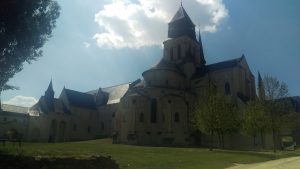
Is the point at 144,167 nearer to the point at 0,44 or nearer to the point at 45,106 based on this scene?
the point at 0,44

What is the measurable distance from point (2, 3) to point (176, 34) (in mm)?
55839

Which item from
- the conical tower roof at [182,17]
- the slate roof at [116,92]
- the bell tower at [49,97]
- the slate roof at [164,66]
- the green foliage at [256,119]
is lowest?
the green foliage at [256,119]

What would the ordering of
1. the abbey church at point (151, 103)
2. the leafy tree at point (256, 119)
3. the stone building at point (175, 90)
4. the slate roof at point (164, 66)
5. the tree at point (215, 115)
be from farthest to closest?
the slate roof at point (164, 66) → the abbey church at point (151, 103) → the stone building at point (175, 90) → the leafy tree at point (256, 119) → the tree at point (215, 115)

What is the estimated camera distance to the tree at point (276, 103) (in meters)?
44.6

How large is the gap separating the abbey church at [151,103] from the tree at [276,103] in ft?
28.6

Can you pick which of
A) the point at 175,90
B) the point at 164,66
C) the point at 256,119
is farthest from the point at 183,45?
the point at 256,119

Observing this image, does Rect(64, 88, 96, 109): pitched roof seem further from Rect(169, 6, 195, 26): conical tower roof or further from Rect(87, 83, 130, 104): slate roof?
Rect(169, 6, 195, 26): conical tower roof

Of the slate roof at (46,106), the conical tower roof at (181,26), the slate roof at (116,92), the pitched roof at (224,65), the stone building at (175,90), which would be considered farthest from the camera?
the slate roof at (116,92)

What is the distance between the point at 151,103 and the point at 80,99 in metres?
28.2

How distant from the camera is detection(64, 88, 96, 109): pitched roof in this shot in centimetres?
7249

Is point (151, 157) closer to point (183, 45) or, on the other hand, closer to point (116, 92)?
point (183, 45)

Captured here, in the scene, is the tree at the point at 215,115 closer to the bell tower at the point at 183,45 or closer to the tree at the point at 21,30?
the bell tower at the point at 183,45

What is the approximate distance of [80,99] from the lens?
75500 mm

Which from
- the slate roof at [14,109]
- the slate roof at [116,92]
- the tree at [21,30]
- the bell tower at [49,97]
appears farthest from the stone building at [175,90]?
the tree at [21,30]
